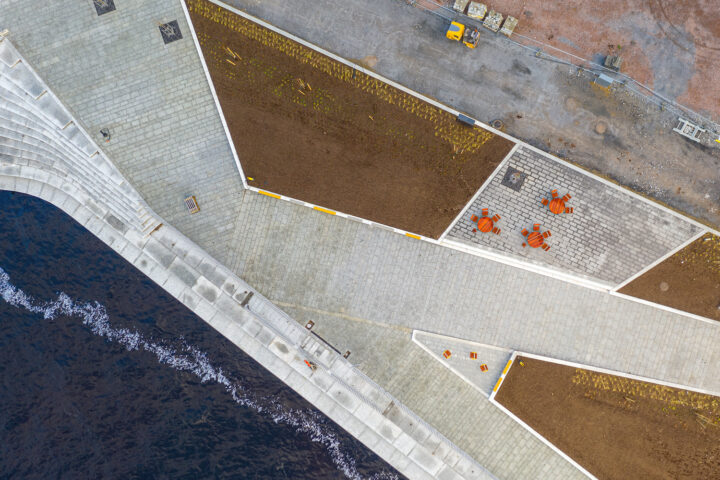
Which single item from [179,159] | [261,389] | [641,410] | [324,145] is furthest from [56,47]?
[641,410]

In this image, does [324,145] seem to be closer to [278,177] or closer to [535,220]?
[278,177]

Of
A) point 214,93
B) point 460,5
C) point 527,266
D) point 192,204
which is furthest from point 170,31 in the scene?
point 527,266

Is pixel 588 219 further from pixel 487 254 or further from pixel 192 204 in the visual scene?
pixel 192 204

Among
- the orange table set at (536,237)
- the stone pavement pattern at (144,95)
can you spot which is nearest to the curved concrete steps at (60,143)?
the stone pavement pattern at (144,95)

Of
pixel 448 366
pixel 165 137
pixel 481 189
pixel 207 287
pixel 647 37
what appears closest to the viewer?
pixel 207 287

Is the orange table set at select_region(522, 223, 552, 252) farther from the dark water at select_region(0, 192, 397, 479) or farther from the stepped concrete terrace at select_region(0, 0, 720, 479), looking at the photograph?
the dark water at select_region(0, 192, 397, 479)

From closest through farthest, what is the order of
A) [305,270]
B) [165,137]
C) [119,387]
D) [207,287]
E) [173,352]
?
[207,287] < [165,137] < [305,270] < [119,387] < [173,352]
